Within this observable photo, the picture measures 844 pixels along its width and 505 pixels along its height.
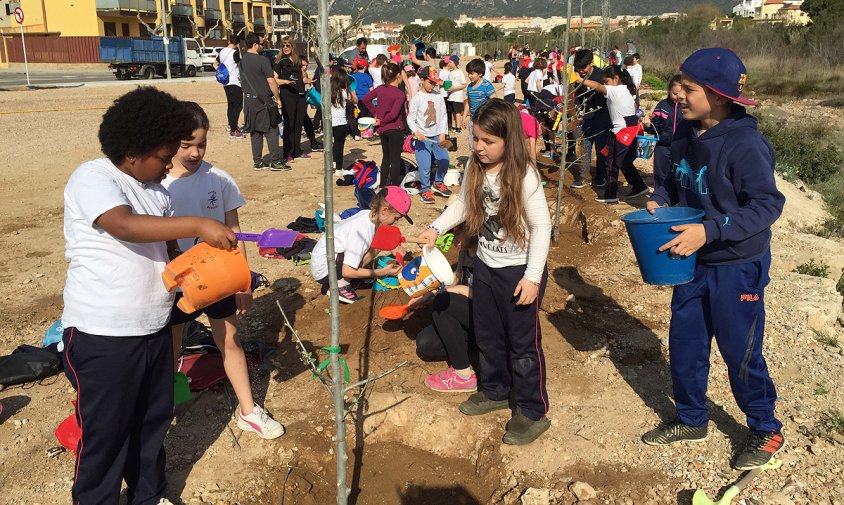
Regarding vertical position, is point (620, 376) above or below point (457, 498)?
above

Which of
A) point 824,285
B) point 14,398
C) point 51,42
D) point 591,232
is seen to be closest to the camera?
point 14,398

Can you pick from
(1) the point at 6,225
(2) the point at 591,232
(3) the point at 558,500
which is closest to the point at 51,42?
(1) the point at 6,225

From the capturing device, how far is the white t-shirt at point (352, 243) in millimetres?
4777

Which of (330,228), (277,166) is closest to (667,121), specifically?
(330,228)

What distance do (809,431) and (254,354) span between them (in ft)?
10.4

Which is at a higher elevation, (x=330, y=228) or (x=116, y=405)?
(x=330, y=228)

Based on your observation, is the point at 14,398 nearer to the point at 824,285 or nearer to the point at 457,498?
the point at 457,498

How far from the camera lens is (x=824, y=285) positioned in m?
4.95

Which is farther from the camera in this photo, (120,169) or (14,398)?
(14,398)

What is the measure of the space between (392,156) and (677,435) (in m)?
5.79

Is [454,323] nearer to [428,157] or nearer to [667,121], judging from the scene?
[667,121]

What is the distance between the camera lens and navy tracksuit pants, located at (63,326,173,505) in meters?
2.40

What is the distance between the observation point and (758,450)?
9.80ft

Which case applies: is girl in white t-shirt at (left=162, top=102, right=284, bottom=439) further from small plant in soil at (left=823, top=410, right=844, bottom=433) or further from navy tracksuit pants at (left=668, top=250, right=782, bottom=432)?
small plant in soil at (left=823, top=410, right=844, bottom=433)
